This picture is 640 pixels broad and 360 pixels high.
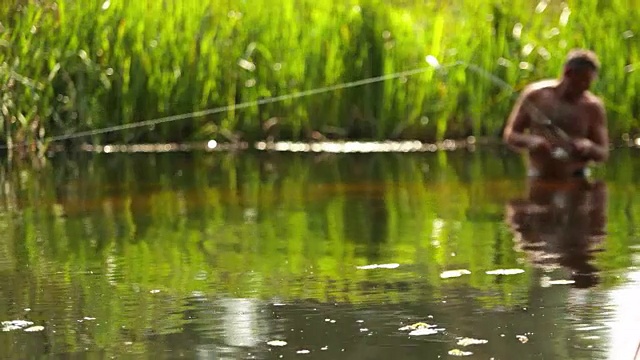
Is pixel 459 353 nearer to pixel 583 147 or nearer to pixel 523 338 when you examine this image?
pixel 523 338

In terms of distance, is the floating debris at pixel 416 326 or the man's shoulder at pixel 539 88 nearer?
the floating debris at pixel 416 326

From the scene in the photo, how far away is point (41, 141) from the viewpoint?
1677 centimetres

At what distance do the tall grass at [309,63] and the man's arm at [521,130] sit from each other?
4.13 m

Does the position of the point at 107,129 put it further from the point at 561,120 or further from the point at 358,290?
the point at 358,290

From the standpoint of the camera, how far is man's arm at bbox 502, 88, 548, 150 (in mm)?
12703

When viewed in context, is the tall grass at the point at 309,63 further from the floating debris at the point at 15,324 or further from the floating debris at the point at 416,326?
the floating debris at the point at 416,326

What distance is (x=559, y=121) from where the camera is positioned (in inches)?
506

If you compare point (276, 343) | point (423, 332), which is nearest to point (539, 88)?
point (423, 332)

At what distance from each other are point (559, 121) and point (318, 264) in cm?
461

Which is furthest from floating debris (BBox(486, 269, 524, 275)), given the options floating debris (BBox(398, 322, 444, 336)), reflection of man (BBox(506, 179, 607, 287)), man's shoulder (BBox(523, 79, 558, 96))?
man's shoulder (BBox(523, 79, 558, 96))

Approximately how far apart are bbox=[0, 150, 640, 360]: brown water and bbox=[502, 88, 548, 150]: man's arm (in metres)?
0.32

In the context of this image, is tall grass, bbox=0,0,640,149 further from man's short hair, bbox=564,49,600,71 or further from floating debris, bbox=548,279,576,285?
floating debris, bbox=548,279,576,285

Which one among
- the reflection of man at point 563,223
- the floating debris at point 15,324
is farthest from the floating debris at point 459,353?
the floating debris at point 15,324

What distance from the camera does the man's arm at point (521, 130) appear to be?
12.7 meters
